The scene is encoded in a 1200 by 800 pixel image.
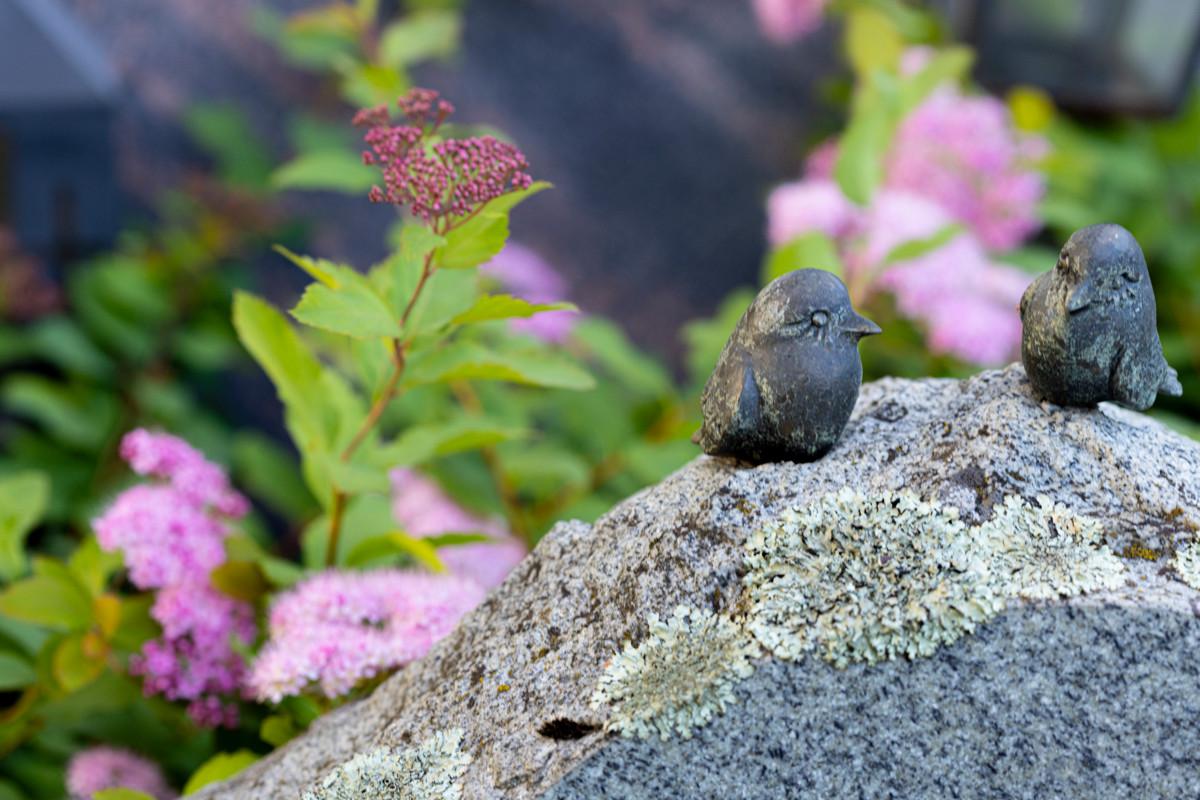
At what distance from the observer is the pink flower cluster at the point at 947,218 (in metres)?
1.14

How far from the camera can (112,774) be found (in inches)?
31.5

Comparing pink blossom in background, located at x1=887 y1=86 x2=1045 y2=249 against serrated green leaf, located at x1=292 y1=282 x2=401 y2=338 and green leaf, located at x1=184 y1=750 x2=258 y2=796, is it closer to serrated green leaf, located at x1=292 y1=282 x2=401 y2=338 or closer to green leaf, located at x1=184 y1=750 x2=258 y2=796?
serrated green leaf, located at x1=292 y1=282 x2=401 y2=338

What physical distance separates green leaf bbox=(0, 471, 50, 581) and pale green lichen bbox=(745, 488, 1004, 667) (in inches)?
23.8

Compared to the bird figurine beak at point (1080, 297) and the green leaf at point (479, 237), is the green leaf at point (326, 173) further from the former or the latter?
the bird figurine beak at point (1080, 297)

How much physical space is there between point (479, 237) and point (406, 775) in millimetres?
307

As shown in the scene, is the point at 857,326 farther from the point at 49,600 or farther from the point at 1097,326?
the point at 49,600

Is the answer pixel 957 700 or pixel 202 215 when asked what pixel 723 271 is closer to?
pixel 202 215

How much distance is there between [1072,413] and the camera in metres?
0.62

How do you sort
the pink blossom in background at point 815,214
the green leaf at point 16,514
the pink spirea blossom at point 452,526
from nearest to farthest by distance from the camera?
1. the green leaf at point 16,514
2. the pink spirea blossom at point 452,526
3. the pink blossom in background at point 815,214

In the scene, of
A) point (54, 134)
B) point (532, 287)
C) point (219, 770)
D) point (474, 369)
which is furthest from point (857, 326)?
point (54, 134)

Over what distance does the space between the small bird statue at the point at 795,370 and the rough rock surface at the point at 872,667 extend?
0.07ft

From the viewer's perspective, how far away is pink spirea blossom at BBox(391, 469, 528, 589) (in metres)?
0.96

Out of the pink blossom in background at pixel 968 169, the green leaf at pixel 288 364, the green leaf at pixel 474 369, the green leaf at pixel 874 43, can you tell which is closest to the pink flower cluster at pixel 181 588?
the green leaf at pixel 288 364

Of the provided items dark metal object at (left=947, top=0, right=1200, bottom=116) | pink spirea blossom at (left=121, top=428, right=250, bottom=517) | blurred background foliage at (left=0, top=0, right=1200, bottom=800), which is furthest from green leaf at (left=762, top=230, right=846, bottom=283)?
dark metal object at (left=947, top=0, right=1200, bottom=116)
